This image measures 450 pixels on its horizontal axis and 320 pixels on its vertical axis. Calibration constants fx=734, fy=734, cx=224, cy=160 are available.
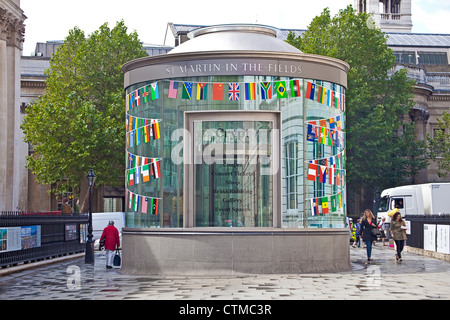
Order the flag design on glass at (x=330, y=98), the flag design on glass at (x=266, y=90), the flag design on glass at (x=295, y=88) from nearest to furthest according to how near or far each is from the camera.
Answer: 1. the flag design on glass at (x=266, y=90)
2. the flag design on glass at (x=295, y=88)
3. the flag design on glass at (x=330, y=98)

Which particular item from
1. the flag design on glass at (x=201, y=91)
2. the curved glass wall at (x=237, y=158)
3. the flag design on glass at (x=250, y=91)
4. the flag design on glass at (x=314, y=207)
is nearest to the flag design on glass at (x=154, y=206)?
the curved glass wall at (x=237, y=158)

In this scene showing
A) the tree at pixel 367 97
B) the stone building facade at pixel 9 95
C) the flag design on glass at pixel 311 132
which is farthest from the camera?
the tree at pixel 367 97

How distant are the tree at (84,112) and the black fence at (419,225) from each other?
1987 cm

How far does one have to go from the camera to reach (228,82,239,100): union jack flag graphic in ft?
66.1

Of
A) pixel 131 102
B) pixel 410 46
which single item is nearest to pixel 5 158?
pixel 131 102

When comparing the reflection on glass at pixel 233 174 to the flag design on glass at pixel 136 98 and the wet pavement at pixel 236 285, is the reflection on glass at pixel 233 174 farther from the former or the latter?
the flag design on glass at pixel 136 98

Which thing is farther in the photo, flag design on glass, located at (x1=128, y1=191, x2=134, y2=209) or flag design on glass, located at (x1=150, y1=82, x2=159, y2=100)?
flag design on glass, located at (x1=128, y1=191, x2=134, y2=209)

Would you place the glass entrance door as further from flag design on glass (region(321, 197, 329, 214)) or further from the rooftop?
the rooftop

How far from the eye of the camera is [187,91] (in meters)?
20.4

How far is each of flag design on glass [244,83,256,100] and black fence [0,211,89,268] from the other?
8.41 m

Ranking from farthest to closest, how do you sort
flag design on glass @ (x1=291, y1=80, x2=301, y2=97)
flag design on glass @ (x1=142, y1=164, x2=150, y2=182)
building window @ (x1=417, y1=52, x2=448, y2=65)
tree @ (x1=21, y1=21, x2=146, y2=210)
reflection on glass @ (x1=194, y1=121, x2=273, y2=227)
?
building window @ (x1=417, y1=52, x2=448, y2=65)
tree @ (x1=21, y1=21, x2=146, y2=210)
flag design on glass @ (x1=142, y1=164, x2=150, y2=182)
flag design on glass @ (x1=291, y1=80, x2=301, y2=97)
reflection on glass @ (x1=194, y1=121, x2=273, y2=227)

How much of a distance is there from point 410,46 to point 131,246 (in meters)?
67.5

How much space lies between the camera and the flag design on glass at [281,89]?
20.4 m

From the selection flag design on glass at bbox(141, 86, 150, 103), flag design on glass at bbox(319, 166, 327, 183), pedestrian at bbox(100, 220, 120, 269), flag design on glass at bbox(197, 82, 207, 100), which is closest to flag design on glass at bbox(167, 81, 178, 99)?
flag design on glass at bbox(197, 82, 207, 100)
